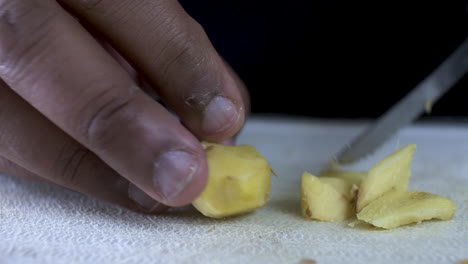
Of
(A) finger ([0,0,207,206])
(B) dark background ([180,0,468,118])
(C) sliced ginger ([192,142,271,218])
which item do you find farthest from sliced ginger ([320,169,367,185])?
(B) dark background ([180,0,468,118])

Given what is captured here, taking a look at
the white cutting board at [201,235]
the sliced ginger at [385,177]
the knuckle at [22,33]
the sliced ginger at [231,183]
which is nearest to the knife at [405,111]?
the white cutting board at [201,235]

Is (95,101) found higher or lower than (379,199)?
higher

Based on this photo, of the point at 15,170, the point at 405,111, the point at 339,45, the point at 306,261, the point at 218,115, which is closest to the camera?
the point at 306,261

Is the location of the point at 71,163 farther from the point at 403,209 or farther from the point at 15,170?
the point at 403,209

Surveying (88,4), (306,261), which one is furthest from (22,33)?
(306,261)

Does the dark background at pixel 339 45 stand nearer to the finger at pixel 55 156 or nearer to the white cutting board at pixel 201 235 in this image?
the white cutting board at pixel 201 235

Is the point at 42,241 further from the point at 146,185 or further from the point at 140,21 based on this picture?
the point at 140,21
